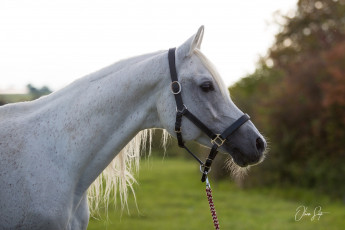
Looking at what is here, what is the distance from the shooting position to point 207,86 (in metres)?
3.16

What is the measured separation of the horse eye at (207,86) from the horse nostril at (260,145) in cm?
52

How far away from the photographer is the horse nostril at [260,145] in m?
3.17

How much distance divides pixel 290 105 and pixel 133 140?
39.2 ft

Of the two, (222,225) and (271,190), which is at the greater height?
(222,225)

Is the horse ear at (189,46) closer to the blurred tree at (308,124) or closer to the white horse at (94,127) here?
the white horse at (94,127)

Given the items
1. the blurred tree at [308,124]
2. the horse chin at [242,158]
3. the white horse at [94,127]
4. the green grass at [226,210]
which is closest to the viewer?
the white horse at [94,127]

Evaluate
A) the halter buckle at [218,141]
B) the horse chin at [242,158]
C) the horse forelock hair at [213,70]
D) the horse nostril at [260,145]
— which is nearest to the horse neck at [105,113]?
the horse forelock hair at [213,70]

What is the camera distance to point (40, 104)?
3.42m

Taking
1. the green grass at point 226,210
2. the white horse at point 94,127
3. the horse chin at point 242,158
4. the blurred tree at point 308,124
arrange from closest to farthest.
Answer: the white horse at point 94,127 < the horse chin at point 242,158 < the green grass at point 226,210 < the blurred tree at point 308,124

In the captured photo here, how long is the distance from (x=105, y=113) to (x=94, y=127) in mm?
136

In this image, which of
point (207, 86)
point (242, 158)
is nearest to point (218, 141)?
point (242, 158)

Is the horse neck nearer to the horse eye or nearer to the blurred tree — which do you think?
the horse eye

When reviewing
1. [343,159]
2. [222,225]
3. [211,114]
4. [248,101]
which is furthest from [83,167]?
[248,101]

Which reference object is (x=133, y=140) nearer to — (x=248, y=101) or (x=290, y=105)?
(x=290, y=105)
